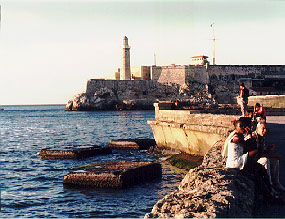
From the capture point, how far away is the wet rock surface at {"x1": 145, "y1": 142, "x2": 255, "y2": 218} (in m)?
5.15

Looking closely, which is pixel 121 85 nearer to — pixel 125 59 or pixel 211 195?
pixel 125 59

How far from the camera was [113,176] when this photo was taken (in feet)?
36.3

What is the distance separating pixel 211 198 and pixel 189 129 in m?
9.86

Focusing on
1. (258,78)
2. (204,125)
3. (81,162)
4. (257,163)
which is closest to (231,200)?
(257,163)

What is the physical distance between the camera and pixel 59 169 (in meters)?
15.1

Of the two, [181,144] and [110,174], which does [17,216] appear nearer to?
[110,174]

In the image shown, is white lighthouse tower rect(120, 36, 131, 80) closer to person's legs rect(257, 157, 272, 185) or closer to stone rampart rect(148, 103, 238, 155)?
stone rampart rect(148, 103, 238, 155)

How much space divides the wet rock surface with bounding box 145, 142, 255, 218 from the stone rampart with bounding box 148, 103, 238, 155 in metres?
5.12

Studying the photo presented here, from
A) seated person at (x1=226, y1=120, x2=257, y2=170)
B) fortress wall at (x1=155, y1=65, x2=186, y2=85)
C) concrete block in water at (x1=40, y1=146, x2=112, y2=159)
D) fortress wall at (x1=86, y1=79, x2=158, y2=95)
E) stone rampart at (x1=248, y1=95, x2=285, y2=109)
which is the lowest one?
concrete block in water at (x1=40, y1=146, x2=112, y2=159)

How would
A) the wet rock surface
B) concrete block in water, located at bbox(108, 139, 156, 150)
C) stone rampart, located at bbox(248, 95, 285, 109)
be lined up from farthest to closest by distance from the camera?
concrete block in water, located at bbox(108, 139, 156, 150) → stone rampart, located at bbox(248, 95, 285, 109) → the wet rock surface

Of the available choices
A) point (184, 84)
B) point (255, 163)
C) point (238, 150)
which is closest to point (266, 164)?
point (255, 163)

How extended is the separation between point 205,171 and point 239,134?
0.82 metres

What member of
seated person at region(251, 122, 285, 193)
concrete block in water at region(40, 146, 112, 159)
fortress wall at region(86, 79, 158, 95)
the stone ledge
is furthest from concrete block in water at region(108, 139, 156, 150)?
fortress wall at region(86, 79, 158, 95)

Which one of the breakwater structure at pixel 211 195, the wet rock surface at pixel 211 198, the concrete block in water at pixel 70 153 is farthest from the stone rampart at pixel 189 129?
the wet rock surface at pixel 211 198
